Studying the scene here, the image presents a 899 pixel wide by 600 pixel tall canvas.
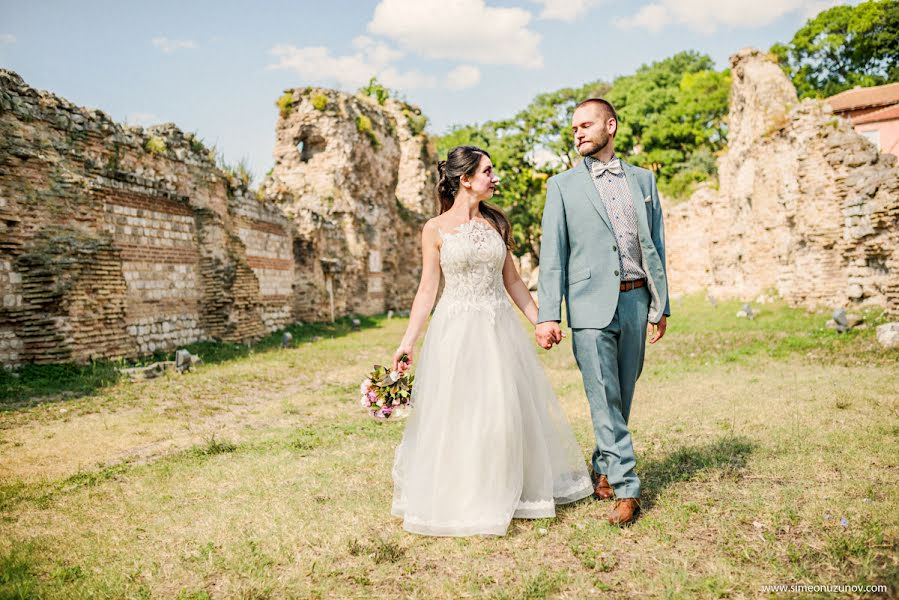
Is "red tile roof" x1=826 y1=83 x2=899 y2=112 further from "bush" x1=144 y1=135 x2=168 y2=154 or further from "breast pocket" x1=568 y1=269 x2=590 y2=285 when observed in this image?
"breast pocket" x1=568 y1=269 x2=590 y2=285

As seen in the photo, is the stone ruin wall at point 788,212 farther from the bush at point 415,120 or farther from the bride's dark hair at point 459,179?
the bush at point 415,120

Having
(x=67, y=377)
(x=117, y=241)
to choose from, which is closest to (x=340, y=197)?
(x=117, y=241)

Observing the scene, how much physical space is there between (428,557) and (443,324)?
4.55 ft

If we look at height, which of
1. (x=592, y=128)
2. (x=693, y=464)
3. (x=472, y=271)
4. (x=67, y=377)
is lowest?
(x=693, y=464)

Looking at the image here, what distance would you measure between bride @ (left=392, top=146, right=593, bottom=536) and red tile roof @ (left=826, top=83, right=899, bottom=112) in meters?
32.8

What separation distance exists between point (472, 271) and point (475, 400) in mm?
846

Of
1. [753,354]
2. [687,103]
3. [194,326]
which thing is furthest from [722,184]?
[194,326]

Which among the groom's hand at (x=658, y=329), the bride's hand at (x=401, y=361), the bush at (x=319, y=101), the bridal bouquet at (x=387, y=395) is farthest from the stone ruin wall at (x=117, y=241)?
the groom's hand at (x=658, y=329)

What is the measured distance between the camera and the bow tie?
3.71 meters

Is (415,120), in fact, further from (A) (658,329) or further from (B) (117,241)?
(A) (658,329)

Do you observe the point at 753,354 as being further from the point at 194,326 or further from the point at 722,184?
the point at 722,184

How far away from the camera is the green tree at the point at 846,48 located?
33.6m

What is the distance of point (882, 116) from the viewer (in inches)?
1101

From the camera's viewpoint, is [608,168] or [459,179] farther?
[459,179]
